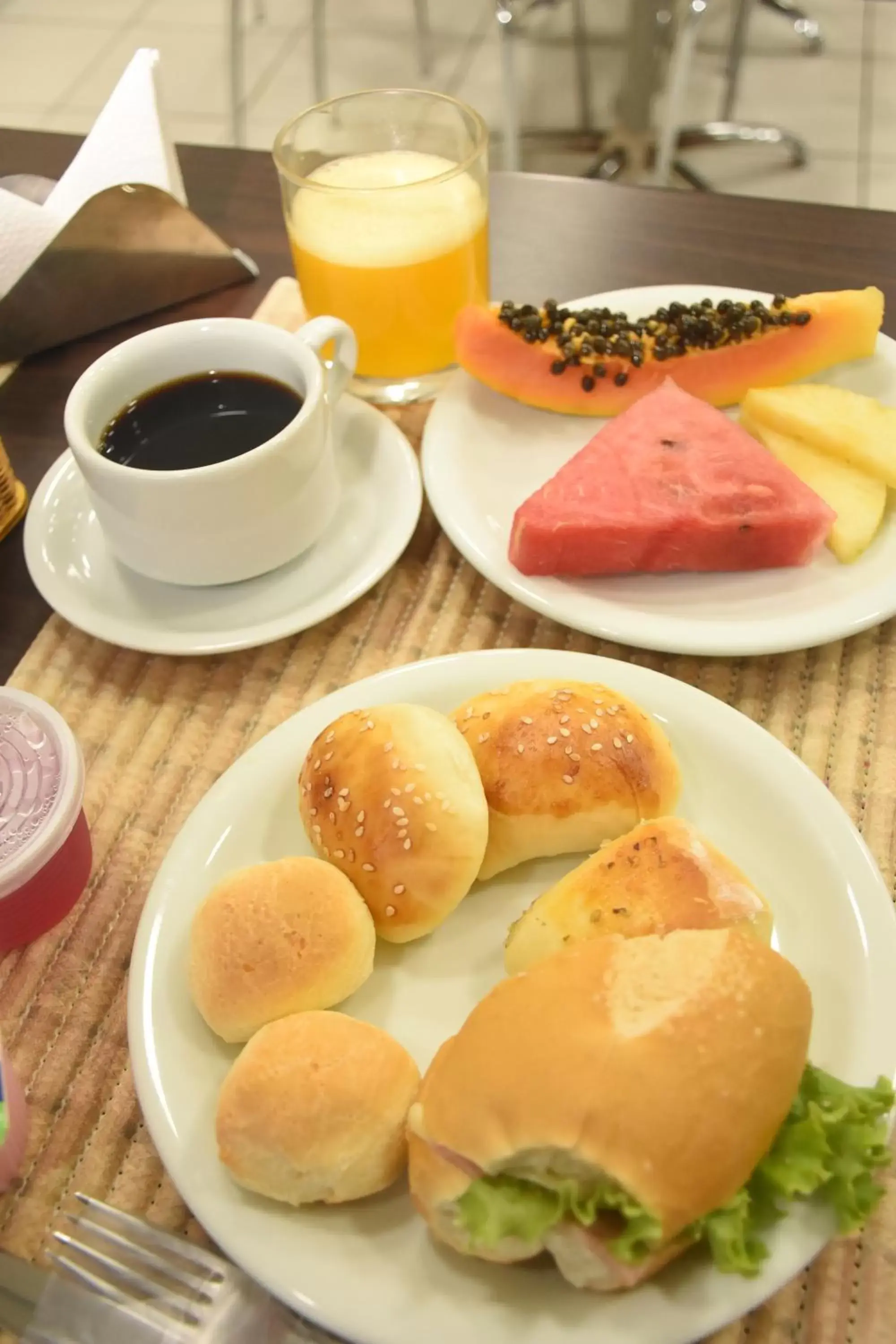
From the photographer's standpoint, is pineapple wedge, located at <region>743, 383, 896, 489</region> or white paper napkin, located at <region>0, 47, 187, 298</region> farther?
white paper napkin, located at <region>0, 47, 187, 298</region>

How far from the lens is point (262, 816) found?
0.90m

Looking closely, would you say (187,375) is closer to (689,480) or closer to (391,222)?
(391,222)

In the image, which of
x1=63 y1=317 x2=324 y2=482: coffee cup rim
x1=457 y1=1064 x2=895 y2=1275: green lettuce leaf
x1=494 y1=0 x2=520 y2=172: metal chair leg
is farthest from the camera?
x1=494 y1=0 x2=520 y2=172: metal chair leg

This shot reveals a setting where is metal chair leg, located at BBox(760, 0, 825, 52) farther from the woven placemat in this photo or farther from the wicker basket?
the wicker basket

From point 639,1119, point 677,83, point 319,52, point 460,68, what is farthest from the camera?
point 460,68

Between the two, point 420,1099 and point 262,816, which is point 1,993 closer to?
point 262,816

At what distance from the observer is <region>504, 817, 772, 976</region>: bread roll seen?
731 mm

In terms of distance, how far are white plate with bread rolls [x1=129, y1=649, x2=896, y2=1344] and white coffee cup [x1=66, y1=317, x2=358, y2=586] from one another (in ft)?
0.68

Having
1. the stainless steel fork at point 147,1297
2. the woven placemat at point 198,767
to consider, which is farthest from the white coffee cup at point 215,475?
the stainless steel fork at point 147,1297

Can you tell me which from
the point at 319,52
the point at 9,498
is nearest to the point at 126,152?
the point at 9,498

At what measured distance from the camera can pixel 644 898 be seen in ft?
2.43

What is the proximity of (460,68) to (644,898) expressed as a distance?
3.96 meters

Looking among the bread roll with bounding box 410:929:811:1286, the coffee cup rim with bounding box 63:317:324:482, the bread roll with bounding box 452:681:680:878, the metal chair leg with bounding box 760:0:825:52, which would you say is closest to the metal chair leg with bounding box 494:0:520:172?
the metal chair leg with bounding box 760:0:825:52

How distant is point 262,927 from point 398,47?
4.15 metres
